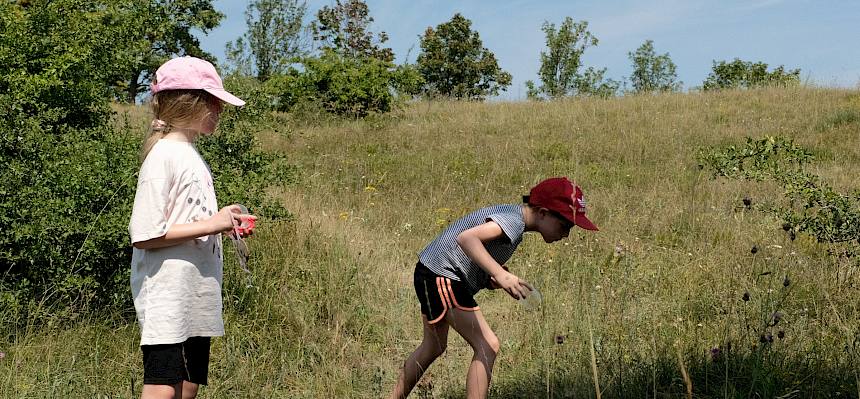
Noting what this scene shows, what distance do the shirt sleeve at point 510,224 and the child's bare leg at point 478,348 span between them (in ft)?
1.32

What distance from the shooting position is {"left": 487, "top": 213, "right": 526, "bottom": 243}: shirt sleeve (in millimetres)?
3125

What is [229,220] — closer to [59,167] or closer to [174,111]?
[174,111]

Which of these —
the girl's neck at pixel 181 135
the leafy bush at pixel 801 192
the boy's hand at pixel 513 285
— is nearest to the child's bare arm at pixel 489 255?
the boy's hand at pixel 513 285

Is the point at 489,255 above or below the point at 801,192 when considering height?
below

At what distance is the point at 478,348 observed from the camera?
3.29 meters

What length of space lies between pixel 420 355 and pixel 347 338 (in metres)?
1.34

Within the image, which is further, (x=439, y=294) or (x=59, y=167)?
(x=59, y=167)

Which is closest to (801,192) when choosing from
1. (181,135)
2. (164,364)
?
(181,135)

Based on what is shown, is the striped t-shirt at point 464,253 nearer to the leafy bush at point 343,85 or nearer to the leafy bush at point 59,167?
the leafy bush at point 59,167

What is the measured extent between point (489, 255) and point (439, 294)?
0.45m

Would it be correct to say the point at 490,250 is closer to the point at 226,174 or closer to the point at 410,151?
the point at 226,174

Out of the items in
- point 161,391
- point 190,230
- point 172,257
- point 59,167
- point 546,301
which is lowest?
point 546,301

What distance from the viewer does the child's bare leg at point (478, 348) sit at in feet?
10.7

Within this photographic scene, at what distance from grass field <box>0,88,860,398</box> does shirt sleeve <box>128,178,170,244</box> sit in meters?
0.71
